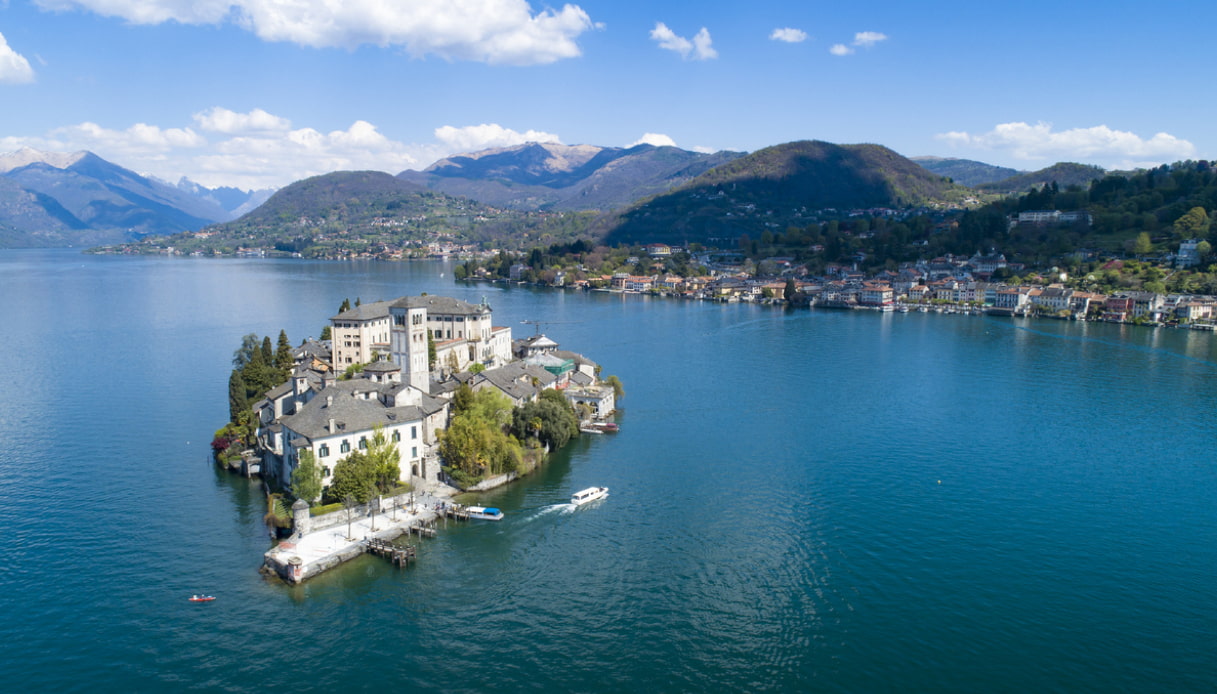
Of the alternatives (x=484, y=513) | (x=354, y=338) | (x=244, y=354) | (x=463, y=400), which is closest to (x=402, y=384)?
(x=463, y=400)

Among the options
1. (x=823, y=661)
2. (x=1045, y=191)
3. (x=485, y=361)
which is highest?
(x=1045, y=191)

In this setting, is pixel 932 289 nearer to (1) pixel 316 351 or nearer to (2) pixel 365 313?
(2) pixel 365 313

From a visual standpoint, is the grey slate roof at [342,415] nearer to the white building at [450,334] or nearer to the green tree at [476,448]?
the green tree at [476,448]

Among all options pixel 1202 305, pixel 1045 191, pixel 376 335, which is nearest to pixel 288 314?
pixel 376 335

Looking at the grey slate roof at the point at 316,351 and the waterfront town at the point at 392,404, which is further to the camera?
the grey slate roof at the point at 316,351

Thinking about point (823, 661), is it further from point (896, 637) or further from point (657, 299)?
point (657, 299)

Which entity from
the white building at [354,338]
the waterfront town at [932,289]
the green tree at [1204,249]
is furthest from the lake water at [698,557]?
the green tree at [1204,249]
